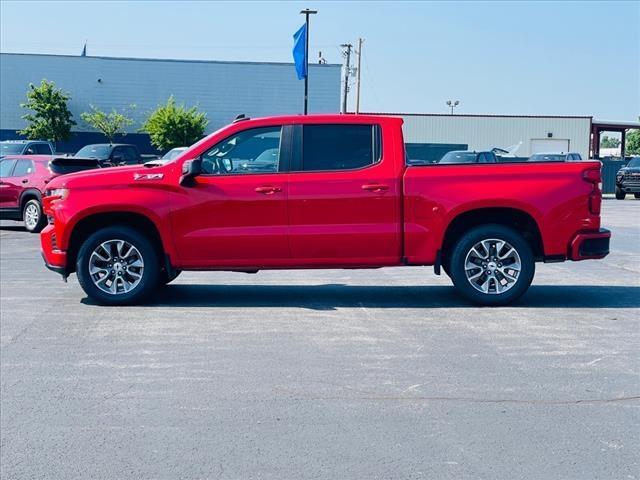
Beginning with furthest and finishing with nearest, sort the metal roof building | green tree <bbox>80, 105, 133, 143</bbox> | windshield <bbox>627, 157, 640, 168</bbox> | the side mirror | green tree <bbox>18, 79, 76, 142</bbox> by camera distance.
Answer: the metal roof building < green tree <bbox>80, 105, 133, 143</bbox> < green tree <bbox>18, 79, 76, 142</bbox> < windshield <bbox>627, 157, 640, 168</bbox> < the side mirror

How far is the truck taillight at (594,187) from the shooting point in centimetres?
933

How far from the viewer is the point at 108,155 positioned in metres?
27.2

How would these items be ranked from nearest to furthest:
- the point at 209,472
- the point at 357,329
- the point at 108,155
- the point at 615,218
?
the point at 209,472 → the point at 357,329 → the point at 615,218 → the point at 108,155

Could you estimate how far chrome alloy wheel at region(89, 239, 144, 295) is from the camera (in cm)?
955

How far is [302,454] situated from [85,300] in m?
5.64

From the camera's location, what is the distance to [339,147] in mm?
9531

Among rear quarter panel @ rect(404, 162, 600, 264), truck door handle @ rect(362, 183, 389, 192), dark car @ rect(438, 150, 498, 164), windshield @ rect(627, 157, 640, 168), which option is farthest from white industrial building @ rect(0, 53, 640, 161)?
truck door handle @ rect(362, 183, 389, 192)

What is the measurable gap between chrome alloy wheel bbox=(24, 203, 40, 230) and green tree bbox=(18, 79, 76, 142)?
116ft

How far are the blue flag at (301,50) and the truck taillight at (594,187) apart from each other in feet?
98.4

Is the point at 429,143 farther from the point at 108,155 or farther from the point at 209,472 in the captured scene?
the point at 209,472

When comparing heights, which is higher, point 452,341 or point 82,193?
point 82,193

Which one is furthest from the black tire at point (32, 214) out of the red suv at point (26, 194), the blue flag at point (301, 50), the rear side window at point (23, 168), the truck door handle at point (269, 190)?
the blue flag at point (301, 50)

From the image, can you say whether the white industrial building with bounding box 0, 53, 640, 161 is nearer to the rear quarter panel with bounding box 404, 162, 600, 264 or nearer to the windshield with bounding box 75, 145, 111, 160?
the windshield with bounding box 75, 145, 111, 160

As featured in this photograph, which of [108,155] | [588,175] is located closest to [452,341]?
[588,175]
